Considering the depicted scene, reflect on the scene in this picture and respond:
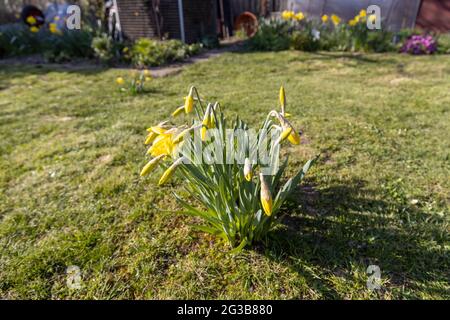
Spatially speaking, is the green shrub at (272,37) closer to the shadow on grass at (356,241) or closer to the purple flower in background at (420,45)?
the purple flower in background at (420,45)

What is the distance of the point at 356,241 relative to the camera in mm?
1777

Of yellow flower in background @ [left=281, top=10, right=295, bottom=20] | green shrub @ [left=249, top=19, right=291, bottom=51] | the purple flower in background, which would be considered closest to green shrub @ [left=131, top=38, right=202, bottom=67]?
green shrub @ [left=249, top=19, right=291, bottom=51]

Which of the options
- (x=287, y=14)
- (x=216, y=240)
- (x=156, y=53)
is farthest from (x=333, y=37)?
(x=216, y=240)

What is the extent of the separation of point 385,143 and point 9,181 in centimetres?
352

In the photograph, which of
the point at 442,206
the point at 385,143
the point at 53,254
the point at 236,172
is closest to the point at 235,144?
the point at 236,172

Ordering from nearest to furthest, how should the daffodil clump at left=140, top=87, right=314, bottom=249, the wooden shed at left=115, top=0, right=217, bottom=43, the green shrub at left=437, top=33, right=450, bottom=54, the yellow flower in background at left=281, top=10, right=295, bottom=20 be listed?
1. the daffodil clump at left=140, top=87, right=314, bottom=249
2. the green shrub at left=437, top=33, right=450, bottom=54
3. the yellow flower in background at left=281, top=10, right=295, bottom=20
4. the wooden shed at left=115, top=0, right=217, bottom=43

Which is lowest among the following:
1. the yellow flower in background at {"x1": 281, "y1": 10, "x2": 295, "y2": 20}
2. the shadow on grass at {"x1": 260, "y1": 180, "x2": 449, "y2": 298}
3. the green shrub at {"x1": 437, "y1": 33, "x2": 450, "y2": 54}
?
the shadow on grass at {"x1": 260, "y1": 180, "x2": 449, "y2": 298}

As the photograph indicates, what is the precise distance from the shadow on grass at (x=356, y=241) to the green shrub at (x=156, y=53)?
547 cm

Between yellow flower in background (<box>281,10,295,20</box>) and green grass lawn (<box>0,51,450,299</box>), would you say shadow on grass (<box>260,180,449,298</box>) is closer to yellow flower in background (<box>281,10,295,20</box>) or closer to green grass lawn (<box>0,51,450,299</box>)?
green grass lawn (<box>0,51,450,299</box>)

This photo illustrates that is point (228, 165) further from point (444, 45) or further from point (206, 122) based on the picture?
point (444, 45)

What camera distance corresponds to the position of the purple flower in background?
6.61 m

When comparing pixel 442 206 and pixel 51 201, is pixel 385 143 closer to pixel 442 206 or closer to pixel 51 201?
pixel 442 206

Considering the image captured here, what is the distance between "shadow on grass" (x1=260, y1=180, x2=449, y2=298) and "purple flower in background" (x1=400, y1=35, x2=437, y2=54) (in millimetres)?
6206

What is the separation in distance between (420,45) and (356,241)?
270 inches
